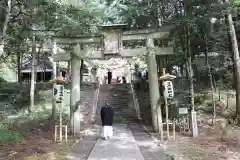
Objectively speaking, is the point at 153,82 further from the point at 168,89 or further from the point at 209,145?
the point at 209,145

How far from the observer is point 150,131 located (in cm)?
1623

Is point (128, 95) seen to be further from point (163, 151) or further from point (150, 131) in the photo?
point (163, 151)

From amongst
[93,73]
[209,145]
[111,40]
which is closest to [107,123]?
[111,40]

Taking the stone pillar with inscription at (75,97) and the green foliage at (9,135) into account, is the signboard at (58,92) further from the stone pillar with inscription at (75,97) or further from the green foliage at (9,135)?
the green foliage at (9,135)

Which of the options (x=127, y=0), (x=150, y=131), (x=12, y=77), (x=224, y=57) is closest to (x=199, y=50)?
(x=224, y=57)

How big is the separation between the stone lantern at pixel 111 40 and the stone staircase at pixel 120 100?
19.7ft

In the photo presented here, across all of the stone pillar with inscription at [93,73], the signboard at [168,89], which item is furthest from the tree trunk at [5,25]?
the stone pillar with inscription at [93,73]

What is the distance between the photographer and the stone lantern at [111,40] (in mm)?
15930

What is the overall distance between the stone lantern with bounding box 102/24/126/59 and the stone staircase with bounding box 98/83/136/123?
6.01 m

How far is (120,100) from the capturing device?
2508 centimetres

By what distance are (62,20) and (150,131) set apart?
6.92 m

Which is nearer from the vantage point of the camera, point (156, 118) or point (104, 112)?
point (104, 112)

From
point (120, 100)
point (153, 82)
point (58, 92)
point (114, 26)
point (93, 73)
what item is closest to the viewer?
point (58, 92)

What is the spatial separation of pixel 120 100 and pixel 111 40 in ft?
31.9
